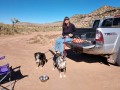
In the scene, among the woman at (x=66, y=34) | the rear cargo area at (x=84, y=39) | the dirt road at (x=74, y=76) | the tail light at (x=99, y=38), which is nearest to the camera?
the dirt road at (x=74, y=76)

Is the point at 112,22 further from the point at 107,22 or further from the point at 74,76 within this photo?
the point at 74,76

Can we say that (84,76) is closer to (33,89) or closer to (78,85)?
(78,85)

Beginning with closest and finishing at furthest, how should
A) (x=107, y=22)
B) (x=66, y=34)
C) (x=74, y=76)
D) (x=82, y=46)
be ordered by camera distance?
1. (x=74, y=76)
2. (x=82, y=46)
3. (x=107, y=22)
4. (x=66, y=34)

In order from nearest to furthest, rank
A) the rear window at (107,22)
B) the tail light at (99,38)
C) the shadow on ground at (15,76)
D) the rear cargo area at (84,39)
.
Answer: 1. the shadow on ground at (15,76)
2. the tail light at (99,38)
3. the rear cargo area at (84,39)
4. the rear window at (107,22)

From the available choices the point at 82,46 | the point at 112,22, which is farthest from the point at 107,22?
the point at 82,46

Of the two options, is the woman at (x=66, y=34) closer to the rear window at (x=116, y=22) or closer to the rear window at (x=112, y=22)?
the rear window at (x=112, y=22)

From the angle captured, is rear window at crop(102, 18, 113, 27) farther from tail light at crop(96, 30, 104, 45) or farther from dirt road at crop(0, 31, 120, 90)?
dirt road at crop(0, 31, 120, 90)

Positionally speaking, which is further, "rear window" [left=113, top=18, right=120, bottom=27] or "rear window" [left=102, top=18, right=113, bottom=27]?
"rear window" [left=102, top=18, right=113, bottom=27]

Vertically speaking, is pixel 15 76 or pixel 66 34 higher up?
pixel 66 34

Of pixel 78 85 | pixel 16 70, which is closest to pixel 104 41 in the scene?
pixel 78 85

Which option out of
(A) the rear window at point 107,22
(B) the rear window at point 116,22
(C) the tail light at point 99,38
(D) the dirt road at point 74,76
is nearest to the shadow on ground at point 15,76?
(D) the dirt road at point 74,76

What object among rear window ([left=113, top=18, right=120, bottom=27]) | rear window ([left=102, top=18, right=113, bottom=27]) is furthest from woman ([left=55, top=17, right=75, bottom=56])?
rear window ([left=113, top=18, right=120, bottom=27])

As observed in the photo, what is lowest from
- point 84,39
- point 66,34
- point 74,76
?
point 74,76

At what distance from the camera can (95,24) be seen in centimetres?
953
